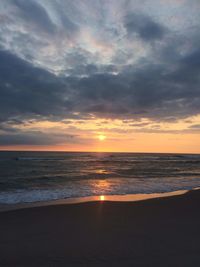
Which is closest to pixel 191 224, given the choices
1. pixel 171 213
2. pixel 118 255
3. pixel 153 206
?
pixel 171 213

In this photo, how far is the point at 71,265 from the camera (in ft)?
14.2

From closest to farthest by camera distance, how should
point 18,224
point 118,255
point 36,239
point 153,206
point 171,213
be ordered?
point 118,255 < point 36,239 < point 18,224 < point 171,213 < point 153,206

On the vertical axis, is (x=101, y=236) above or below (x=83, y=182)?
above

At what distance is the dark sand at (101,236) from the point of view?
454cm

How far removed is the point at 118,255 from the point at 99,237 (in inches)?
44.4

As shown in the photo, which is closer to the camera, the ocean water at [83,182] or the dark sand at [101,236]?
the dark sand at [101,236]

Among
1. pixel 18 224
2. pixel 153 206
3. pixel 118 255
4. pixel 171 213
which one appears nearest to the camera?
pixel 118 255

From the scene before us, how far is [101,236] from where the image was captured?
5.84m

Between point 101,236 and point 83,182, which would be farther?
point 83,182

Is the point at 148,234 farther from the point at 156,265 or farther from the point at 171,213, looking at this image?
the point at 171,213

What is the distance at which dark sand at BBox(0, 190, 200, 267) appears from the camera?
14.9 ft

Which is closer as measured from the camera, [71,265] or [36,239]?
[71,265]

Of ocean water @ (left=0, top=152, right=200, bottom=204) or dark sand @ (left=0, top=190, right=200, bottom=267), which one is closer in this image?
dark sand @ (left=0, top=190, right=200, bottom=267)

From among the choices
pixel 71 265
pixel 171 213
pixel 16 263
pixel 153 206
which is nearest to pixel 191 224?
pixel 171 213
